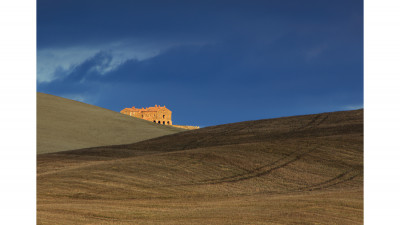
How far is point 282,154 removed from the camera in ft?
79.5

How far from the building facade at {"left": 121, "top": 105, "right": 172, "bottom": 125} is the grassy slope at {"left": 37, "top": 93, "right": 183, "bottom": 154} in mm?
16017

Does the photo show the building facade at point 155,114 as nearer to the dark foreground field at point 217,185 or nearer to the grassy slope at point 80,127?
the grassy slope at point 80,127

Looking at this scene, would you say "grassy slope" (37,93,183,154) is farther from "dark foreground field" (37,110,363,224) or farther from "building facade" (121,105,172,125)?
"dark foreground field" (37,110,363,224)

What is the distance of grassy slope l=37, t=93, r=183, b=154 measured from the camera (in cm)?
4941

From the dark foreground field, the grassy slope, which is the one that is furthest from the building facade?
the dark foreground field

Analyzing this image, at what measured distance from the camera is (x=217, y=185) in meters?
19.0

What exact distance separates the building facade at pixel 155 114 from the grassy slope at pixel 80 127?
16017mm

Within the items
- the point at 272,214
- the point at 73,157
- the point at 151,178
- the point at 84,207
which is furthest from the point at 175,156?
the point at 272,214

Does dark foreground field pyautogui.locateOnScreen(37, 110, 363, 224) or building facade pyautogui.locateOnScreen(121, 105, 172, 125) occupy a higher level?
building facade pyautogui.locateOnScreen(121, 105, 172, 125)

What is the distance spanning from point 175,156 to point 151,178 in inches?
165

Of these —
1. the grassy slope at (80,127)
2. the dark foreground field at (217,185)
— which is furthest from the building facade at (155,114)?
the dark foreground field at (217,185)
